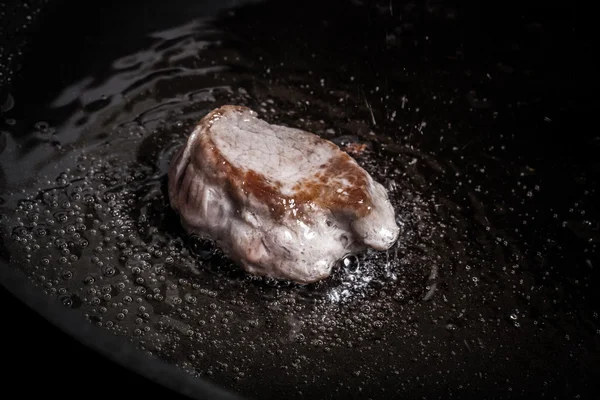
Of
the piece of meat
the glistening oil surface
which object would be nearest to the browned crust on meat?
the piece of meat

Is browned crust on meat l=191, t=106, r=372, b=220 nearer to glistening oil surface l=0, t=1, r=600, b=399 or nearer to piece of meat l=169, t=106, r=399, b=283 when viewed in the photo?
piece of meat l=169, t=106, r=399, b=283

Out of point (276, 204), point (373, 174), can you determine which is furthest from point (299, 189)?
point (373, 174)

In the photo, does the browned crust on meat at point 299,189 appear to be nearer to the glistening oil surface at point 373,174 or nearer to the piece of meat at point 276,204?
the piece of meat at point 276,204

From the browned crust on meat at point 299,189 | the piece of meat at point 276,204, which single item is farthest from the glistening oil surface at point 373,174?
the browned crust on meat at point 299,189

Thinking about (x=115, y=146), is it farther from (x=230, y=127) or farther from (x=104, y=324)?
(x=104, y=324)

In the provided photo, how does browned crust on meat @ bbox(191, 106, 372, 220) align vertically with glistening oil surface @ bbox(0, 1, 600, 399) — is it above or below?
above
